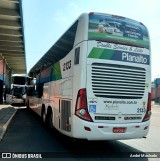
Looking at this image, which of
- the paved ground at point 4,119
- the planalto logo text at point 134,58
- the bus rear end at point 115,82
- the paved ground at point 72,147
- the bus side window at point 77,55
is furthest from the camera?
the paved ground at point 4,119

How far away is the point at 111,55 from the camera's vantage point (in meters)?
7.00

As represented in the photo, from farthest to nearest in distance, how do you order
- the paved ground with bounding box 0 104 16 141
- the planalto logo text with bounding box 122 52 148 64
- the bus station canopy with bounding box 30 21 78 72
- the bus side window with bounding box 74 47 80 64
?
the paved ground with bounding box 0 104 16 141
the bus station canopy with bounding box 30 21 78 72
the planalto logo text with bounding box 122 52 148 64
the bus side window with bounding box 74 47 80 64

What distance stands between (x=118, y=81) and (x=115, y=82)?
11 centimetres

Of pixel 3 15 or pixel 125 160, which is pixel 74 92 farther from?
pixel 3 15

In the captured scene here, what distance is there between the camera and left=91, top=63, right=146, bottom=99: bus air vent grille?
683cm

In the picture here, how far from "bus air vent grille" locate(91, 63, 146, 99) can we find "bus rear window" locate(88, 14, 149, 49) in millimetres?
745

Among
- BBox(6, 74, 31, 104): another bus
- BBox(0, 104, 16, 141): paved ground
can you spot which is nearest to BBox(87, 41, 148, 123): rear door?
BBox(0, 104, 16, 141): paved ground

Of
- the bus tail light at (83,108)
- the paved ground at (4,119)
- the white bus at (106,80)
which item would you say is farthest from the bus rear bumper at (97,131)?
the paved ground at (4,119)

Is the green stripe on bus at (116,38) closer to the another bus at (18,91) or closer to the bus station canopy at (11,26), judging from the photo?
the bus station canopy at (11,26)

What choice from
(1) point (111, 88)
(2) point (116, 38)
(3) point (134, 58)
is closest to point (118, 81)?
(1) point (111, 88)

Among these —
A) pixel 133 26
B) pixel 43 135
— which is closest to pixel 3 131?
pixel 43 135

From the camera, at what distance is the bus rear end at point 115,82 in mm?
6673

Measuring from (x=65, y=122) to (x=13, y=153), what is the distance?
1.70 meters

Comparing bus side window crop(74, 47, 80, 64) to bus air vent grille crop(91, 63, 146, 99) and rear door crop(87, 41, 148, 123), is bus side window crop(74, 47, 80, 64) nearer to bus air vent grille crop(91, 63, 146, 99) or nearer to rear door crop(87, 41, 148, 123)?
rear door crop(87, 41, 148, 123)
